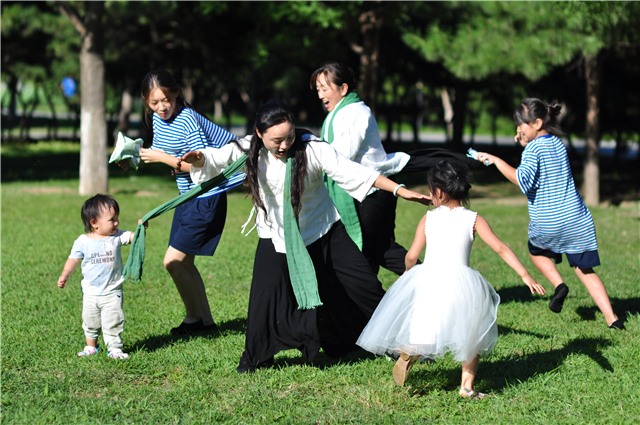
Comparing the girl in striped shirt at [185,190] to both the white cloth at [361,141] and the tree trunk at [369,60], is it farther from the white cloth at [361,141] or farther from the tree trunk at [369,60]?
the tree trunk at [369,60]

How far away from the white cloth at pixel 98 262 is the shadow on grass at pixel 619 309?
398 cm

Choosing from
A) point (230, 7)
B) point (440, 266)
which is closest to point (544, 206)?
point (440, 266)

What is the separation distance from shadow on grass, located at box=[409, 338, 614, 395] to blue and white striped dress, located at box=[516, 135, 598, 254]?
87cm

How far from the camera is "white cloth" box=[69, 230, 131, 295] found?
4.48 m

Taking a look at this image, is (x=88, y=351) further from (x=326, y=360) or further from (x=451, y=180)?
(x=451, y=180)

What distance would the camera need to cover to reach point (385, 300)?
13.2 ft

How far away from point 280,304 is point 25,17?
24.4 metres

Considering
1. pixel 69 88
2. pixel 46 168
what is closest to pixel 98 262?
pixel 46 168

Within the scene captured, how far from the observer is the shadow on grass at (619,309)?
5.79 m

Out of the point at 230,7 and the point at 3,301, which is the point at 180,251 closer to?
the point at 3,301

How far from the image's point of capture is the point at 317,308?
14.8ft

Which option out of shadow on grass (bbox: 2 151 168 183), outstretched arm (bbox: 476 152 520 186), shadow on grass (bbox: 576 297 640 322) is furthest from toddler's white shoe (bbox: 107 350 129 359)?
shadow on grass (bbox: 2 151 168 183)

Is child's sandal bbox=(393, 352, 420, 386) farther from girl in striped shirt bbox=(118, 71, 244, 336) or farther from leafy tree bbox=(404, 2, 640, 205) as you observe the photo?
leafy tree bbox=(404, 2, 640, 205)

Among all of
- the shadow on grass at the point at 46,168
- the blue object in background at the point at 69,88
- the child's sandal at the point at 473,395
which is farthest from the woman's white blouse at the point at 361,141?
the blue object in background at the point at 69,88
